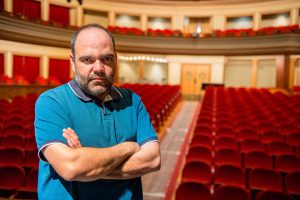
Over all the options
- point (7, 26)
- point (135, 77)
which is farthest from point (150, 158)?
point (135, 77)

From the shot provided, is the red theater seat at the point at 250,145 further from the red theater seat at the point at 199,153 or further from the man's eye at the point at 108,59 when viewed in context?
the man's eye at the point at 108,59

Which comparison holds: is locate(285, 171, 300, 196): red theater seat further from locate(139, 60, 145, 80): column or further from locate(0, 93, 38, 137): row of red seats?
locate(139, 60, 145, 80): column

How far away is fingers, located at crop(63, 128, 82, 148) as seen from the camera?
0.93m

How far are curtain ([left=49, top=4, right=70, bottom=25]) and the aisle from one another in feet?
25.8

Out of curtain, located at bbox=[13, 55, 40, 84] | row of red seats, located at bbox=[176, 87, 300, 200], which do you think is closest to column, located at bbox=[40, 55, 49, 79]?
curtain, located at bbox=[13, 55, 40, 84]

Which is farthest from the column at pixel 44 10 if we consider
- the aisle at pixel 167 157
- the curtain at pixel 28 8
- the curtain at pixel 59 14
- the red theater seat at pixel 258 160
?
the red theater seat at pixel 258 160

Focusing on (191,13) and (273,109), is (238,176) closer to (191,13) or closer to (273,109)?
(273,109)

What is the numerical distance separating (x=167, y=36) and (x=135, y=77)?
2888 mm

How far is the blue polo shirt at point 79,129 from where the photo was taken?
976mm

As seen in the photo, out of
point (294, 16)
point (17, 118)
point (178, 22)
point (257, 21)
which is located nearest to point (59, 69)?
point (178, 22)

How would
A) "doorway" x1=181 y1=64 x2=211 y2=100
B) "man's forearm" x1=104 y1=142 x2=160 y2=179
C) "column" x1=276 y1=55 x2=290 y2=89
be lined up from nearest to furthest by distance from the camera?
1. "man's forearm" x1=104 y1=142 x2=160 y2=179
2. "column" x1=276 y1=55 x2=290 y2=89
3. "doorway" x1=181 y1=64 x2=211 y2=100

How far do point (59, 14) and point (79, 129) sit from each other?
13.6 m

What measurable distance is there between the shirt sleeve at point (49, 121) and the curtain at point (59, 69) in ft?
39.9

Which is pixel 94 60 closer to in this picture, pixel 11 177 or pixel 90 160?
pixel 90 160
